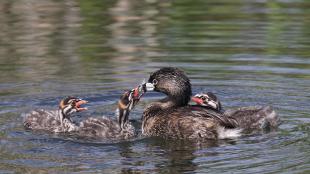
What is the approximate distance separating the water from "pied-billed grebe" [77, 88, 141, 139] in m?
0.22

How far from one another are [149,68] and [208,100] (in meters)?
2.72

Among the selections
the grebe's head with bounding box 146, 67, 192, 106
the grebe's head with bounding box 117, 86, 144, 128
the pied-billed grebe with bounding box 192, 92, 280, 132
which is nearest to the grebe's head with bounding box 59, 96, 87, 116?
the grebe's head with bounding box 117, 86, 144, 128

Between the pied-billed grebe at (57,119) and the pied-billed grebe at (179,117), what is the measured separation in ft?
2.92

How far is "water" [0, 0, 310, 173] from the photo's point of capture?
10117mm

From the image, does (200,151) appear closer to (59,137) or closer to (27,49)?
(59,137)

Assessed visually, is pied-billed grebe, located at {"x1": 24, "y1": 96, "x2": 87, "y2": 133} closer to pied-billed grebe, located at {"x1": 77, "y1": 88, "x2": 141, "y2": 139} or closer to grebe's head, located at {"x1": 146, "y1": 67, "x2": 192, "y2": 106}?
pied-billed grebe, located at {"x1": 77, "y1": 88, "x2": 141, "y2": 139}

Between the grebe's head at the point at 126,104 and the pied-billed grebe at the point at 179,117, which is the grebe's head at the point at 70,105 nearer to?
the grebe's head at the point at 126,104

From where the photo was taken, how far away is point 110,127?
11.4m

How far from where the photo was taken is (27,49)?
16328mm

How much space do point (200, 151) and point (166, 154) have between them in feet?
Result: 1.29

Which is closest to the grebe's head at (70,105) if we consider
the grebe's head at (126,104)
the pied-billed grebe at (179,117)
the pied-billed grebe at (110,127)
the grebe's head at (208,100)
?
the pied-billed grebe at (110,127)

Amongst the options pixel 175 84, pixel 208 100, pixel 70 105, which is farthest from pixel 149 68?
pixel 70 105

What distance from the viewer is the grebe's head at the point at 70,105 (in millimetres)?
11773

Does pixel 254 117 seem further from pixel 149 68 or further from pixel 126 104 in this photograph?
pixel 149 68
